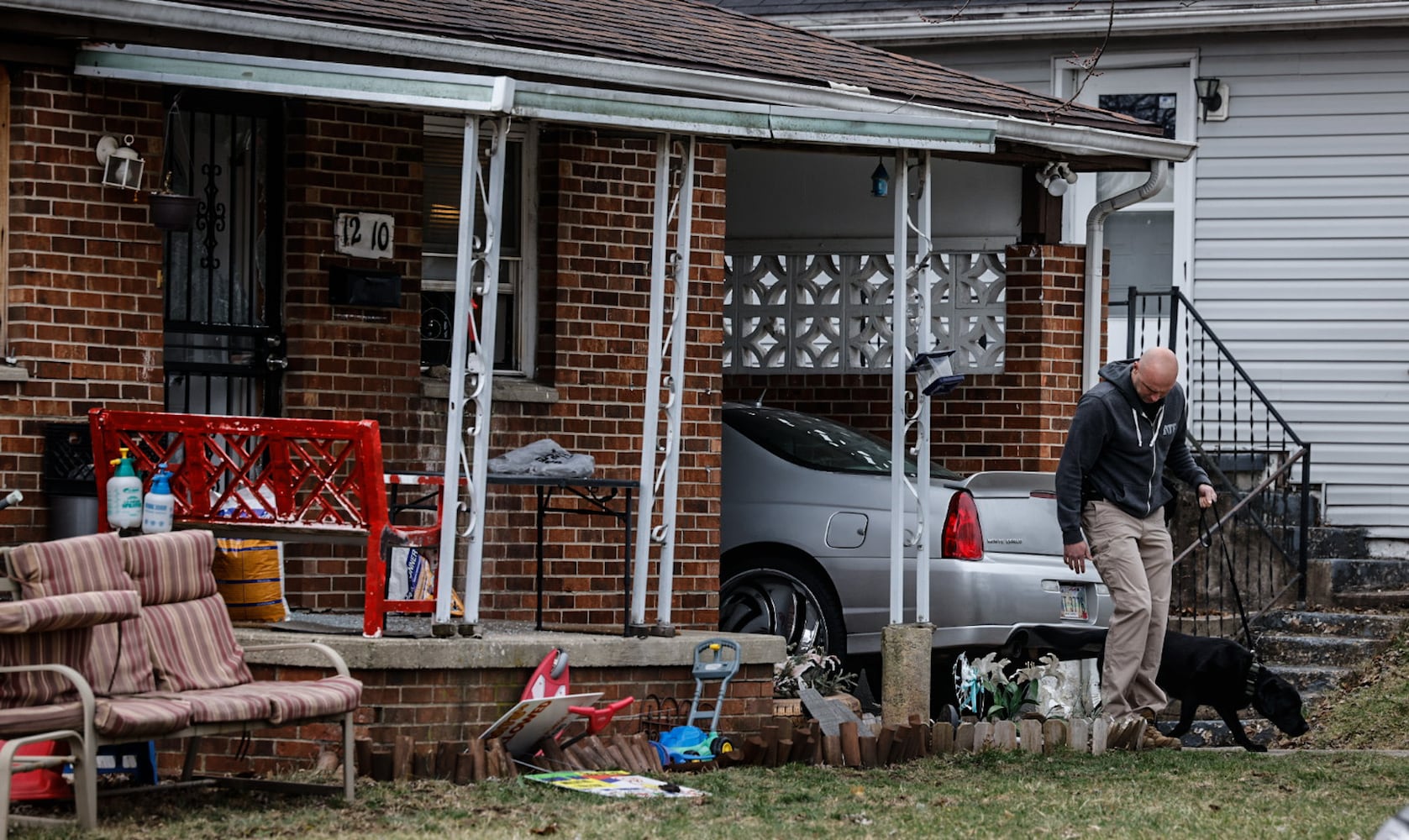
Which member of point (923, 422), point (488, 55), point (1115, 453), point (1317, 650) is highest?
point (488, 55)

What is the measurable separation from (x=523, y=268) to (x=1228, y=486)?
5.50 metres

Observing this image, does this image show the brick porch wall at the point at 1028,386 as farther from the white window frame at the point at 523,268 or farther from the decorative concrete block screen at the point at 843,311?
the white window frame at the point at 523,268

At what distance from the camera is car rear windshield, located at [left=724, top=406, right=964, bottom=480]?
10.5 m

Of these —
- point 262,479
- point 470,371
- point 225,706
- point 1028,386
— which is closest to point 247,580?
point 262,479

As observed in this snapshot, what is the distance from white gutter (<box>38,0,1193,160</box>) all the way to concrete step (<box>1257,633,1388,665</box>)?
3.56 m

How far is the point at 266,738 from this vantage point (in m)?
7.71

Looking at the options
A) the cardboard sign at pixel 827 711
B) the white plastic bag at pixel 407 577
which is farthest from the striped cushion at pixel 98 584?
the cardboard sign at pixel 827 711

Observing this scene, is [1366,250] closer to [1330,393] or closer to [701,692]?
[1330,393]

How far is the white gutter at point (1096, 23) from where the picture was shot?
13.9m

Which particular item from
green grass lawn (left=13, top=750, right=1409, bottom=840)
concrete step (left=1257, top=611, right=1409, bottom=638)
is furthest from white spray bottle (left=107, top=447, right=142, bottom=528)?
concrete step (left=1257, top=611, right=1409, bottom=638)

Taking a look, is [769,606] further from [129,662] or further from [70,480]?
[129,662]

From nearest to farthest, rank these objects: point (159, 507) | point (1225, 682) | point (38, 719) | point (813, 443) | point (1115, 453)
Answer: point (38, 719), point (159, 507), point (1115, 453), point (1225, 682), point (813, 443)

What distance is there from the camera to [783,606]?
10.4 m

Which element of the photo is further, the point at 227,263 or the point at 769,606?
the point at 769,606
